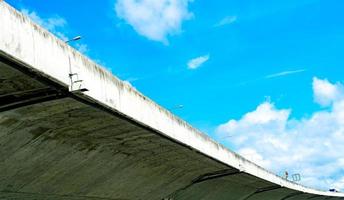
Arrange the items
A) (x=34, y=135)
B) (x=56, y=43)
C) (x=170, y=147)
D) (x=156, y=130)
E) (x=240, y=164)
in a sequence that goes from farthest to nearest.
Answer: (x=240, y=164) < (x=170, y=147) < (x=156, y=130) < (x=34, y=135) < (x=56, y=43)

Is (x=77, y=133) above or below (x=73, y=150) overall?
above

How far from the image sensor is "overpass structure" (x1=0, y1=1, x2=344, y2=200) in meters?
11.7

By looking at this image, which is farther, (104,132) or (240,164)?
(240,164)

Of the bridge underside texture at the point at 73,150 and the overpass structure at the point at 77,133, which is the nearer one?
the overpass structure at the point at 77,133

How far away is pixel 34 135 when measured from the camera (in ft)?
47.8

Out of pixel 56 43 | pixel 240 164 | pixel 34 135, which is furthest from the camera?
pixel 240 164

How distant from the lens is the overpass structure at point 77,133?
11695 millimetres

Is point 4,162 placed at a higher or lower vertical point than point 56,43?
lower

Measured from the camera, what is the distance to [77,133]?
15883mm

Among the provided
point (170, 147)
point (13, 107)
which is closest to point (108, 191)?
point (170, 147)

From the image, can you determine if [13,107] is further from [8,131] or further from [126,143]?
[126,143]

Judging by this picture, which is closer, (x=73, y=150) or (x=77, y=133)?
(x=77, y=133)

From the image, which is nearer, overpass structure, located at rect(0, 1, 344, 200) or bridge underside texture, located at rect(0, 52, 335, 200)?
overpass structure, located at rect(0, 1, 344, 200)

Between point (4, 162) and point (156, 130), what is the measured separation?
4967mm
